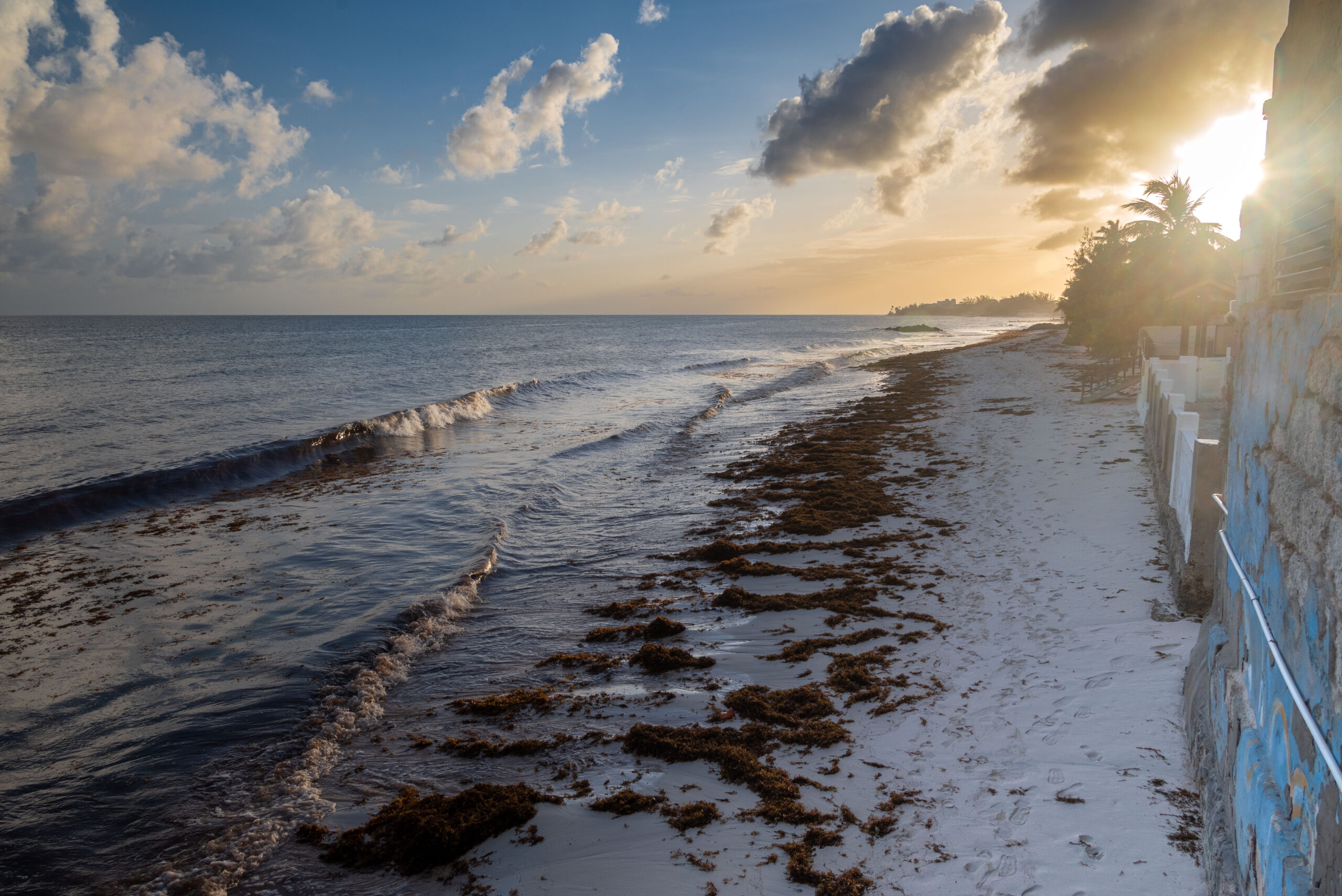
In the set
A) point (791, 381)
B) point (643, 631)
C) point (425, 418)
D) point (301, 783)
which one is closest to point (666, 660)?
point (643, 631)

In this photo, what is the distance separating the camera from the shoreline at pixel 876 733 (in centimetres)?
401

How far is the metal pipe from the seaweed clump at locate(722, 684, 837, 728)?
3.30 meters

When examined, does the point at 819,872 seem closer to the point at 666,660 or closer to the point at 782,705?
the point at 782,705

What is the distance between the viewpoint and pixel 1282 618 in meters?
2.53

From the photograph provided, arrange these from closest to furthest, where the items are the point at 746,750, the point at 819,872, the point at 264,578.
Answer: the point at 819,872
the point at 746,750
the point at 264,578

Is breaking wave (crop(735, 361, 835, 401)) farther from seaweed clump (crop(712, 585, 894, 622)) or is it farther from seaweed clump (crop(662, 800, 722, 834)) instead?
seaweed clump (crop(662, 800, 722, 834))

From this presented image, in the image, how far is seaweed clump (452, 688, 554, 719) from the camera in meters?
6.30

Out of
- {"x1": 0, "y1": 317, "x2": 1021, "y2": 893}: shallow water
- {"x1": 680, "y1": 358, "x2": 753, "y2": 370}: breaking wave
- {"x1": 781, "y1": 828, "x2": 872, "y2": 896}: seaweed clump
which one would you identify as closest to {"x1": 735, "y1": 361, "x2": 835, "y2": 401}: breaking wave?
{"x1": 0, "y1": 317, "x2": 1021, "y2": 893}: shallow water

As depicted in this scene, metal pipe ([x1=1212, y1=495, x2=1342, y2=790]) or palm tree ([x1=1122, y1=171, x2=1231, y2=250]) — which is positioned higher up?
palm tree ([x1=1122, y1=171, x2=1231, y2=250])

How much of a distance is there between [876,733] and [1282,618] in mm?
3290

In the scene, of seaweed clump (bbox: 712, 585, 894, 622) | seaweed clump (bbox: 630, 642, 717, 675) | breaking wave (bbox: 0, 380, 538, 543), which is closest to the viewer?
seaweed clump (bbox: 630, 642, 717, 675)

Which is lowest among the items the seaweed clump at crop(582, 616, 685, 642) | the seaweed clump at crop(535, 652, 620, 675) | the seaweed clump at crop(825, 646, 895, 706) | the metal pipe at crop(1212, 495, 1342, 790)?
the seaweed clump at crop(535, 652, 620, 675)

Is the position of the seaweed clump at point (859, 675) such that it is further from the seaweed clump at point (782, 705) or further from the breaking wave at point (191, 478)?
the breaking wave at point (191, 478)

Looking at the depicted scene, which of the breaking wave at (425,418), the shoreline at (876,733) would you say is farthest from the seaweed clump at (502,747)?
the breaking wave at (425,418)
